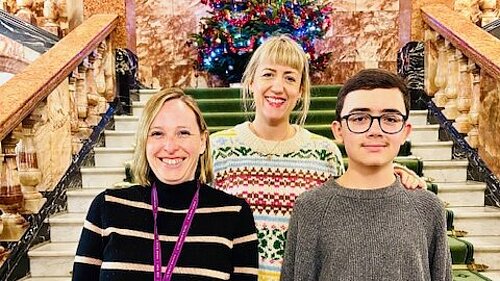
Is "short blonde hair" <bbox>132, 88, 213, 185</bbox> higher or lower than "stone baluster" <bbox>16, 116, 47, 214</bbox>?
higher

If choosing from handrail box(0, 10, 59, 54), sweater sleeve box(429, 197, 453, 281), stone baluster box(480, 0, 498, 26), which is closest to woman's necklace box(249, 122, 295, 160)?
sweater sleeve box(429, 197, 453, 281)

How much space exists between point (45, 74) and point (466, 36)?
132 inches

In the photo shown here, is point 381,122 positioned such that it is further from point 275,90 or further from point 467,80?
point 467,80

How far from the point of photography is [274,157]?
2.14 metres

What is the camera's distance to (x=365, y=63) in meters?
8.22

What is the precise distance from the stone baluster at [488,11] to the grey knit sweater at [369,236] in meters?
6.05

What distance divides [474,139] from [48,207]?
11.3 ft

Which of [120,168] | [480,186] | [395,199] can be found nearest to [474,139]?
[480,186]

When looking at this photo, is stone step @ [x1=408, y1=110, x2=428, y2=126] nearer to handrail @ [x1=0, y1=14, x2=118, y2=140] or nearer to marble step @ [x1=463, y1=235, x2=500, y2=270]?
marble step @ [x1=463, y1=235, x2=500, y2=270]

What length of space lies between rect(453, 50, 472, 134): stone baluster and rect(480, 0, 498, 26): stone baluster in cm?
214

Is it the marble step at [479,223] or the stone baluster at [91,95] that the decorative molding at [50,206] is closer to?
the stone baluster at [91,95]

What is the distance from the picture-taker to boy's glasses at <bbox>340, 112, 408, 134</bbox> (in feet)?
4.95

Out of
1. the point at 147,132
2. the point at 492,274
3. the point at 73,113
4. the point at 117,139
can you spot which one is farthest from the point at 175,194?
the point at 117,139

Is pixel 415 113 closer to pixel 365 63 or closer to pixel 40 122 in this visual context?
pixel 365 63
